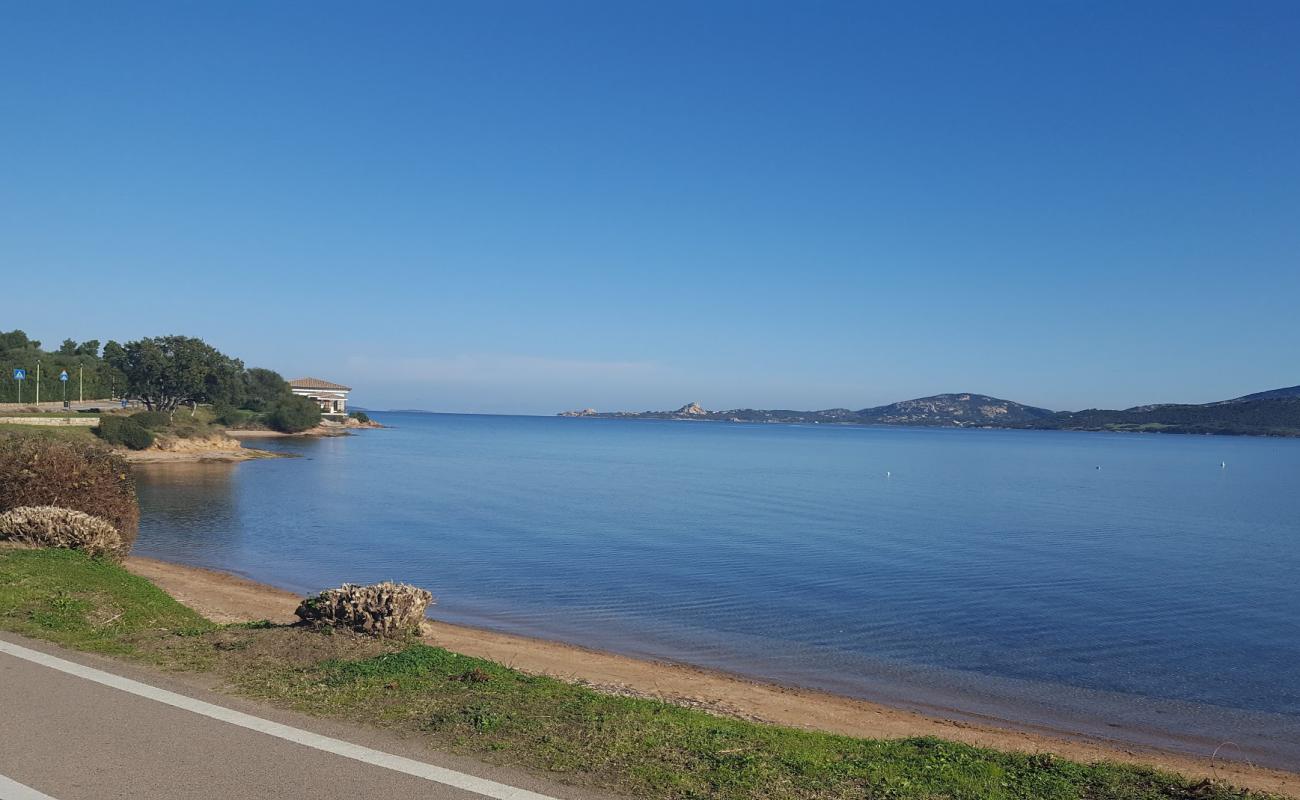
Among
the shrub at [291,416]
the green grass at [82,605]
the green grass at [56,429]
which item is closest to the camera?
the green grass at [82,605]

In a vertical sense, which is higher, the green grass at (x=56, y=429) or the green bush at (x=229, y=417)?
the green bush at (x=229, y=417)

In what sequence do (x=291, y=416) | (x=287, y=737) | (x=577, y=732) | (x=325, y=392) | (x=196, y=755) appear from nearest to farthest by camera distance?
(x=196, y=755)
(x=287, y=737)
(x=577, y=732)
(x=291, y=416)
(x=325, y=392)

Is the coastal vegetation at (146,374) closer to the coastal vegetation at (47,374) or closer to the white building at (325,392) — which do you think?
the coastal vegetation at (47,374)

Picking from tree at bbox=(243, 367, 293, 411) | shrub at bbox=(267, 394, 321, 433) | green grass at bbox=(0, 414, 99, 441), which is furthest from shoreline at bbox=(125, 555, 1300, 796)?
tree at bbox=(243, 367, 293, 411)

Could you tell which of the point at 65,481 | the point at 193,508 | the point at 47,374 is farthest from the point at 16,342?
the point at 65,481

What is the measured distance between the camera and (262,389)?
133m

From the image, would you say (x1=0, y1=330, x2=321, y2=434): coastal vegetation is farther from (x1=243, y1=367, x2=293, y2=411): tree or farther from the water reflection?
the water reflection

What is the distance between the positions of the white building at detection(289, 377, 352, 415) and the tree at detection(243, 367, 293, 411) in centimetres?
2704

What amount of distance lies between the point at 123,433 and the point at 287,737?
229 ft

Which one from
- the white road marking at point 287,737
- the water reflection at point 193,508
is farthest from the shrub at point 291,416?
the white road marking at point 287,737

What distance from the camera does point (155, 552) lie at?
1105 inches

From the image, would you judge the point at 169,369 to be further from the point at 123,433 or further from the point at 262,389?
the point at 262,389

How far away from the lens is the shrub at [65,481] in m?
18.2

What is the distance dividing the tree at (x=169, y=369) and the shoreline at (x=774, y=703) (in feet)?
279
